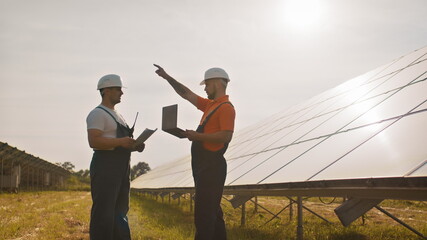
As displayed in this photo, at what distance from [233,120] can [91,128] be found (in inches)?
54.9

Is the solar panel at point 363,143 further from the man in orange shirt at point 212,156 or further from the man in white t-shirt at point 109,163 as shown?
the man in white t-shirt at point 109,163

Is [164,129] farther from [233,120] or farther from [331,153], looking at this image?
[331,153]

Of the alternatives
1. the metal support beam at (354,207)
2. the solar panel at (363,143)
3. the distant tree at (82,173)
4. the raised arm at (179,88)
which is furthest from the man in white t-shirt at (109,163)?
the distant tree at (82,173)

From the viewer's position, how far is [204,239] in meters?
3.46

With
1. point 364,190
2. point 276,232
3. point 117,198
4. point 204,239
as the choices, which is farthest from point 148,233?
point 364,190

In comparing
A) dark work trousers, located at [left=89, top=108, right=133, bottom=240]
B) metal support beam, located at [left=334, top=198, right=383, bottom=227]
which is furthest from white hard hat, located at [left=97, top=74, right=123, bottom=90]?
metal support beam, located at [left=334, top=198, right=383, bottom=227]

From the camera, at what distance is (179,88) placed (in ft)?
15.7

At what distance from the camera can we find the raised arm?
4.65 meters

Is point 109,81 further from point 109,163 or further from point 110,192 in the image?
point 110,192

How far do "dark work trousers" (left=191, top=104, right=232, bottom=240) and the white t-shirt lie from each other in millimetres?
887

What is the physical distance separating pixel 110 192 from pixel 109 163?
0.28 m

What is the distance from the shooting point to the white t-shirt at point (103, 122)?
146 inches

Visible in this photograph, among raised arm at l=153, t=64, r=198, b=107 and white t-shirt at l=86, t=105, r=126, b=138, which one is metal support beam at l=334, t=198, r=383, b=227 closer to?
raised arm at l=153, t=64, r=198, b=107

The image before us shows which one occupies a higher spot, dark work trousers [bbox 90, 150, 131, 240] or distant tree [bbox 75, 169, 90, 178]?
distant tree [bbox 75, 169, 90, 178]
